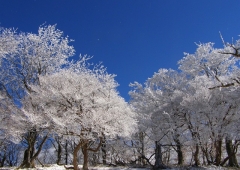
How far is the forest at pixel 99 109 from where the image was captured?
1531 centimetres

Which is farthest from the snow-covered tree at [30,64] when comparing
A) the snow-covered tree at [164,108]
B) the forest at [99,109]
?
the snow-covered tree at [164,108]

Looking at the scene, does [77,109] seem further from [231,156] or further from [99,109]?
[231,156]

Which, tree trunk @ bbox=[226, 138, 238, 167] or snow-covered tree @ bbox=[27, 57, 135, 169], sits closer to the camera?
snow-covered tree @ bbox=[27, 57, 135, 169]

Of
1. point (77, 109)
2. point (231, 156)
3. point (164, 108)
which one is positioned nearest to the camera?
point (77, 109)

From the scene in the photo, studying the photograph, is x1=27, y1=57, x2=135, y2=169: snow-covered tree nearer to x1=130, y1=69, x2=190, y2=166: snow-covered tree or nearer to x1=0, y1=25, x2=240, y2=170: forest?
x1=0, y1=25, x2=240, y2=170: forest

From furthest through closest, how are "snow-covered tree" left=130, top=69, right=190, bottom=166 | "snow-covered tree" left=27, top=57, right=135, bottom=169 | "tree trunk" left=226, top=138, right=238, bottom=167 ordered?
"snow-covered tree" left=130, top=69, right=190, bottom=166 → "tree trunk" left=226, top=138, right=238, bottom=167 → "snow-covered tree" left=27, top=57, right=135, bottom=169

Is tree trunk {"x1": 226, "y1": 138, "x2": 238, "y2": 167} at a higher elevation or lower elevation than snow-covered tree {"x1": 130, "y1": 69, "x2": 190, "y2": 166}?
lower

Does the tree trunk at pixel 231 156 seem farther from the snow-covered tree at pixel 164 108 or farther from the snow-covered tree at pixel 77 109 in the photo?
the snow-covered tree at pixel 77 109

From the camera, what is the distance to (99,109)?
55.4 feet

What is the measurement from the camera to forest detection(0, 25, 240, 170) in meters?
15.3

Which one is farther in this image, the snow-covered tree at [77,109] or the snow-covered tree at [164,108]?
the snow-covered tree at [164,108]

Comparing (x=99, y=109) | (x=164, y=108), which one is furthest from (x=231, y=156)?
(x=99, y=109)

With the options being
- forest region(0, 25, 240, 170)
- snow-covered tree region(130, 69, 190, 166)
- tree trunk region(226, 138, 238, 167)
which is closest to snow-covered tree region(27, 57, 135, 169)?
forest region(0, 25, 240, 170)

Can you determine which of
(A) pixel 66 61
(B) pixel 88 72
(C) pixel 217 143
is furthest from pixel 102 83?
(C) pixel 217 143
